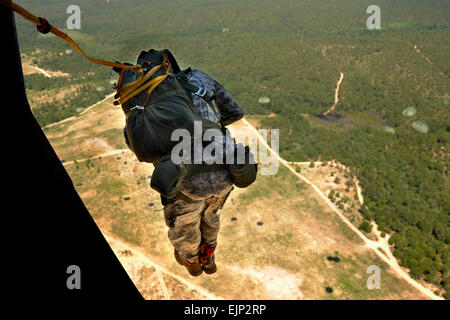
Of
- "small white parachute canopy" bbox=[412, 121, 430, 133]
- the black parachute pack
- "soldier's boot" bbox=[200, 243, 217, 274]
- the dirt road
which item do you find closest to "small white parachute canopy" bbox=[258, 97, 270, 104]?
"small white parachute canopy" bbox=[412, 121, 430, 133]

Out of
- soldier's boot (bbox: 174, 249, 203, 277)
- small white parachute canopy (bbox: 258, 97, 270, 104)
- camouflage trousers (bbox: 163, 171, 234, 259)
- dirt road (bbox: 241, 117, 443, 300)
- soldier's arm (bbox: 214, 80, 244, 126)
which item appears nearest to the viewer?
camouflage trousers (bbox: 163, 171, 234, 259)

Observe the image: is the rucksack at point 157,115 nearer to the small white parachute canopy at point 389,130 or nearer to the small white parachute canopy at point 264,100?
the small white parachute canopy at point 389,130

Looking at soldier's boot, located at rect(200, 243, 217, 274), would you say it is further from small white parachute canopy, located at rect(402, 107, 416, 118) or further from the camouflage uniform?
small white parachute canopy, located at rect(402, 107, 416, 118)

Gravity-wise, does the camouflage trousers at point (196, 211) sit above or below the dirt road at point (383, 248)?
above

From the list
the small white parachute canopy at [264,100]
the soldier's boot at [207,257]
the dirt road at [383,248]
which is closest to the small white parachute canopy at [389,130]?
the small white parachute canopy at [264,100]

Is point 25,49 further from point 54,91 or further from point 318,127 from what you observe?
point 318,127


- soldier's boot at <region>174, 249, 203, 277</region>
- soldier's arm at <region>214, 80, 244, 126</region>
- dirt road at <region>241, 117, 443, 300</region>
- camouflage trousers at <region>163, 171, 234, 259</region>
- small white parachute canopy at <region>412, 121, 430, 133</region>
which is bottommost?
dirt road at <region>241, 117, 443, 300</region>

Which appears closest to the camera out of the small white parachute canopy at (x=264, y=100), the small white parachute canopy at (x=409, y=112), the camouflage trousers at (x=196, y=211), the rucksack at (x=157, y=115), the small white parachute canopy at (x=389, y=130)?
the rucksack at (x=157, y=115)
